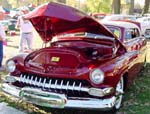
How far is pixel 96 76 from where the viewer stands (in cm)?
509

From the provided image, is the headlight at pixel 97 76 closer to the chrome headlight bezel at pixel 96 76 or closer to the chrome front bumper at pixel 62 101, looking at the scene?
the chrome headlight bezel at pixel 96 76

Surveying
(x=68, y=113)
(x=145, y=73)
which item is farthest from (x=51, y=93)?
(x=145, y=73)

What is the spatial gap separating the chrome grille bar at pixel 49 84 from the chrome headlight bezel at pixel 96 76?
0.19 m

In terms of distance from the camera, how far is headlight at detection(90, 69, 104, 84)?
505cm

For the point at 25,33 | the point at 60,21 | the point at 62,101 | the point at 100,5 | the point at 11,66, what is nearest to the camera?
the point at 62,101

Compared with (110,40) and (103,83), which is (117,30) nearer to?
(110,40)

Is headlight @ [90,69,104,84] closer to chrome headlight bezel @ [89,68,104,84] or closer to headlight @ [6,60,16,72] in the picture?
chrome headlight bezel @ [89,68,104,84]

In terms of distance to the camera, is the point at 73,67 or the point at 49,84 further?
the point at 73,67

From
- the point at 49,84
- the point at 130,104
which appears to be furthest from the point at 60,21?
Result: the point at 130,104

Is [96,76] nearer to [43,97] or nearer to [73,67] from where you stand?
[73,67]

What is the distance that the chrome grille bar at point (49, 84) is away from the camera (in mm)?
5012

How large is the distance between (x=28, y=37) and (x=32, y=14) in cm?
532

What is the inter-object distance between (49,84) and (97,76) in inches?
29.6

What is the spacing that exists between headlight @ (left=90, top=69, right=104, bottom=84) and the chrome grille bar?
0.19m
